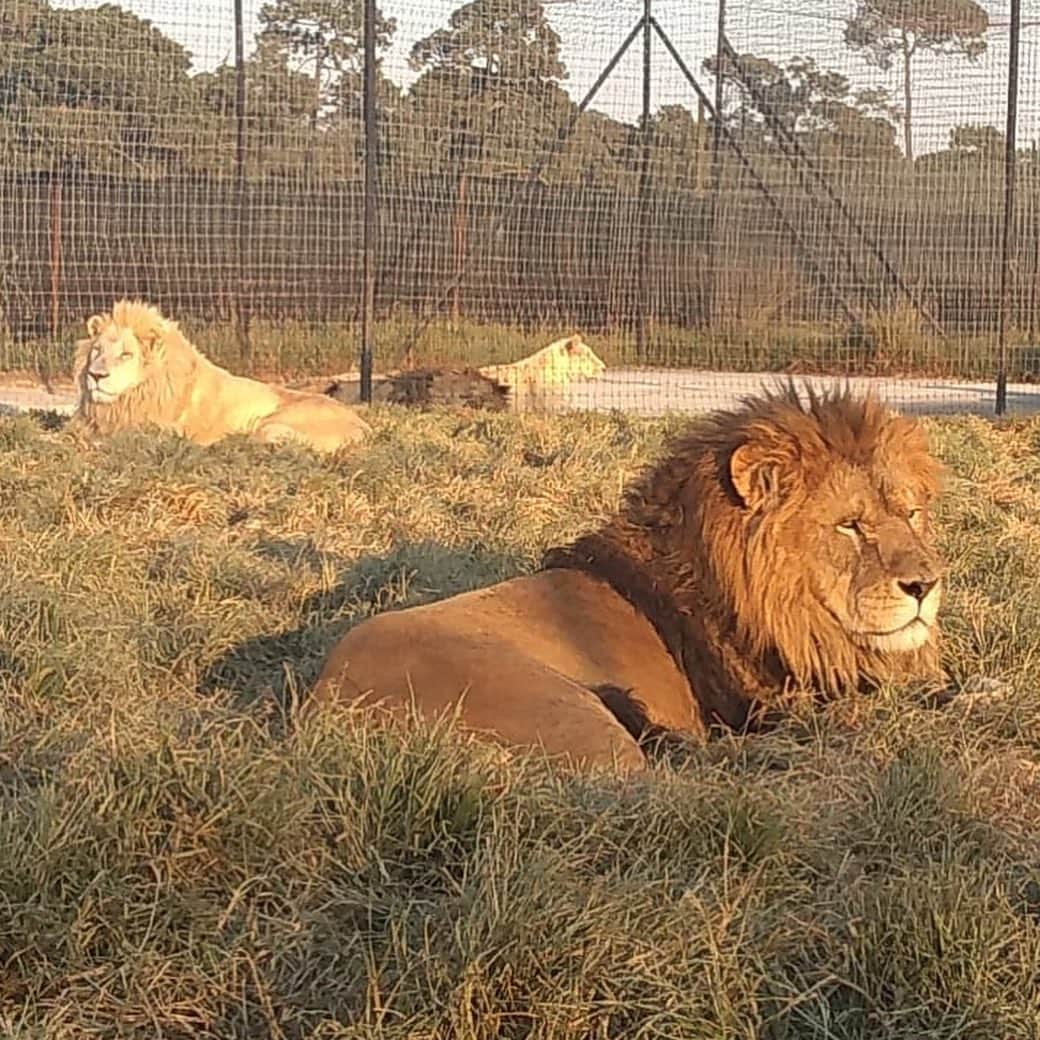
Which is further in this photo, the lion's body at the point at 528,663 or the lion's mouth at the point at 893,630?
the lion's mouth at the point at 893,630

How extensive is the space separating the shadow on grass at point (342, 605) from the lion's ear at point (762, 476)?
111 centimetres

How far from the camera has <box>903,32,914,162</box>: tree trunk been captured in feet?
40.6

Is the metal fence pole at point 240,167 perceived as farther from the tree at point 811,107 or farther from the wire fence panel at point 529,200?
the tree at point 811,107

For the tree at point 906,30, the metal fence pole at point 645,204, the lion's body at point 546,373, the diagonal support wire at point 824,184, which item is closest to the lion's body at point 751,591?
the lion's body at point 546,373

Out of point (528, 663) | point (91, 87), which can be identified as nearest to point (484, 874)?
point (528, 663)

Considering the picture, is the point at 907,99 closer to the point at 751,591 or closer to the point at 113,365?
the point at 113,365

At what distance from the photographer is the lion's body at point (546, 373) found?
39.3 feet

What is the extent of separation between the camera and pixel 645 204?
13.2 metres

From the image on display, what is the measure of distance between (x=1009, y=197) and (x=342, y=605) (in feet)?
27.8

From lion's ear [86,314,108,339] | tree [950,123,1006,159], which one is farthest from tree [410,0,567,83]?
lion's ear [86,314,108,339]

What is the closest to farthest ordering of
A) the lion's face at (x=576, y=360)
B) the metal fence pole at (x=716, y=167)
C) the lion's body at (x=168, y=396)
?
the lion's body at (x=168, y=396) → the lion's face at (x=576, y=360) → the metal fence pole at (x=716, y=167)

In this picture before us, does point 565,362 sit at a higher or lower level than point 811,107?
lower

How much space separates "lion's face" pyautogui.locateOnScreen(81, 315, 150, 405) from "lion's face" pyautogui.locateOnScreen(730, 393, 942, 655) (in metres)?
6.09

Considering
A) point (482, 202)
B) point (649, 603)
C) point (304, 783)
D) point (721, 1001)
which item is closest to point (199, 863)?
point (304, 783)
